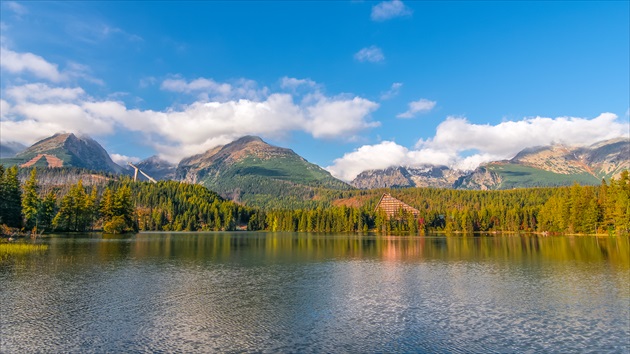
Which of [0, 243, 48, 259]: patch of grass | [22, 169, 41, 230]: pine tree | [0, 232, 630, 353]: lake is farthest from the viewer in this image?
[22, 169, 41, 230]: pine tree

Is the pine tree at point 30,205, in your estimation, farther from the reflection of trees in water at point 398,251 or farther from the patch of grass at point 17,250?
the patch of grass at point 17,250

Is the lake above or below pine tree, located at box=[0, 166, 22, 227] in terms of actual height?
below

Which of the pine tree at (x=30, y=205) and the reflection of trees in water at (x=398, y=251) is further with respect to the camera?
the pine tree at (x=30, y=205)

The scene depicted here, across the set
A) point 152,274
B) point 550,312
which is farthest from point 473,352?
point 152,274

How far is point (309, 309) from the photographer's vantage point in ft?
118

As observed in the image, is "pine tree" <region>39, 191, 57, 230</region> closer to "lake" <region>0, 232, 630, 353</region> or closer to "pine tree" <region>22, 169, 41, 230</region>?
"pine tree" <region>22, 169, 41, 230</region>

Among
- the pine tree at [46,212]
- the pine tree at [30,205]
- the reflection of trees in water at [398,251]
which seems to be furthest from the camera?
the pine tree at [46,212]

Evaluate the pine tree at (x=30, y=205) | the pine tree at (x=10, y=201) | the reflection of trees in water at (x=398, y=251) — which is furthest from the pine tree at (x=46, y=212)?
the reflection of trees in water at (x=398, y=251)

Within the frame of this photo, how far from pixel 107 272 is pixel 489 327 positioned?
4631 centimetres

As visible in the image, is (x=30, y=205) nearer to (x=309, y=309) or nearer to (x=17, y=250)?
(x=17, y=250)

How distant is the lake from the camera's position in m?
26.5

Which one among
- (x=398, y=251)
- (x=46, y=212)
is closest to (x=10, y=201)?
(x=46, y=212)

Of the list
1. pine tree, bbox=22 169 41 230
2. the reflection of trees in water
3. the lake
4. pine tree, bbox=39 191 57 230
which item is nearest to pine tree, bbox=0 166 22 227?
pine tree, bbox=22 169 41 230

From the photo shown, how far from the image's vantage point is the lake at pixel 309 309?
1043 inches
